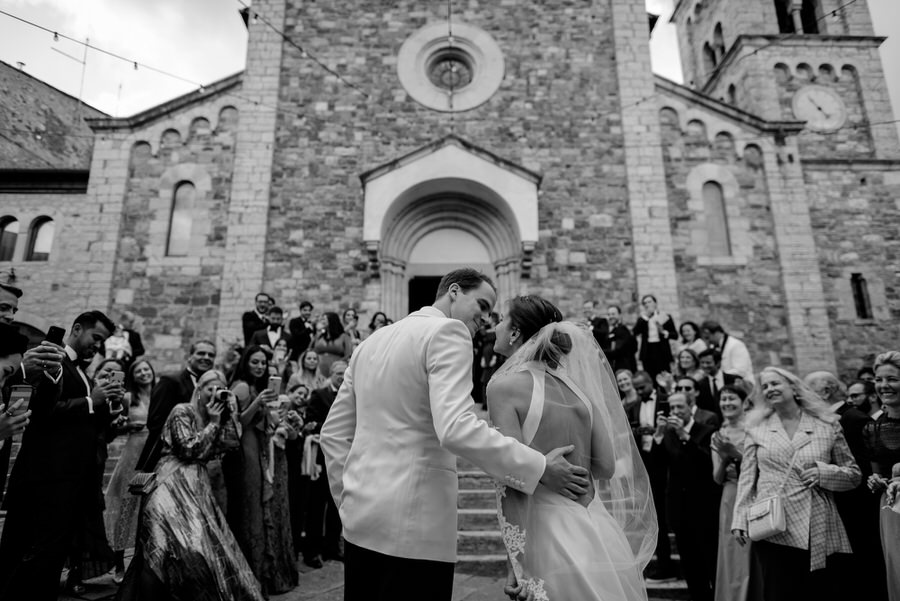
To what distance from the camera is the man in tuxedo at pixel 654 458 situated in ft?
17.8

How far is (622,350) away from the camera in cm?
882

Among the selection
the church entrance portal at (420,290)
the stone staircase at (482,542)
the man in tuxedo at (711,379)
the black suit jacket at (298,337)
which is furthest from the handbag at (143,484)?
the church entrance portal at (420,290)

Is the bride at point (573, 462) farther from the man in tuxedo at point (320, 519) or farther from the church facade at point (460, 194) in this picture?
the church facade at point (460, 194)

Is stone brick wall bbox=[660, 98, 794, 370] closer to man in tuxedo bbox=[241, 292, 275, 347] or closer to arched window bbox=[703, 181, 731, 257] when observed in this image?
arched window bbox=[703, 181, 731, 257]

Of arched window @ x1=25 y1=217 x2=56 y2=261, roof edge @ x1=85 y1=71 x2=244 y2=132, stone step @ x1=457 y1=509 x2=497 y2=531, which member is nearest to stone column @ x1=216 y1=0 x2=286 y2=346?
roof edge @ x1=85 y1=71 x2=244 y2=132

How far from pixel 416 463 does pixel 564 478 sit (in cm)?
60

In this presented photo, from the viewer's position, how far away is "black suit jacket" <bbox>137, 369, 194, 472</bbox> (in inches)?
170

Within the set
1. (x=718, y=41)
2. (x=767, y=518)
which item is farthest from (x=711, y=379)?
(x=718, y=41)

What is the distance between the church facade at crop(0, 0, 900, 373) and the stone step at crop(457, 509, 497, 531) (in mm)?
5845

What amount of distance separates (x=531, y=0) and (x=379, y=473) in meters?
13.7

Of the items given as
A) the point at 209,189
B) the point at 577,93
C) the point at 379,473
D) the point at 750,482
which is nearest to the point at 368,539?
the point at 379,473

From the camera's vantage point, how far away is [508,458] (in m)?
2.16

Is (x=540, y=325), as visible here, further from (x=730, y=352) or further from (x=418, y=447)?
(x=730, y=352)

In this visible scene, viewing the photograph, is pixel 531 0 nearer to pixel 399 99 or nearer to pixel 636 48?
pixel 636 48
